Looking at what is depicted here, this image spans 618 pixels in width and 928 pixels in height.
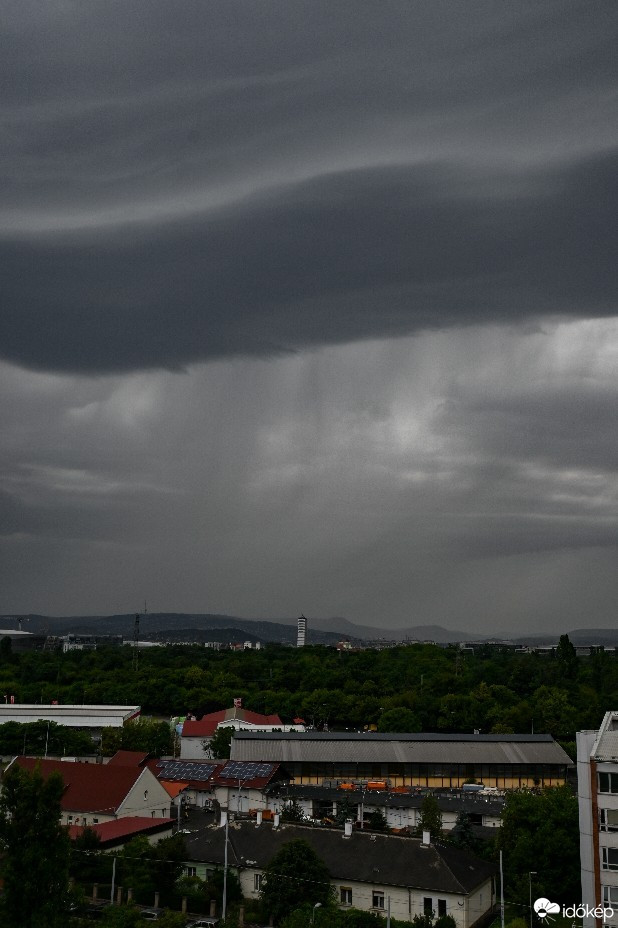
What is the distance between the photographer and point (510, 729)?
111375 millimetres

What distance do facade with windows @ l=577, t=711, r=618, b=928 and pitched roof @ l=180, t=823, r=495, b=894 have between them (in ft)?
29.1

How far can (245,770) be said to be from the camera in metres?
79.6

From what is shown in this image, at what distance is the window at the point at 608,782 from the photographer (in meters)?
41.5

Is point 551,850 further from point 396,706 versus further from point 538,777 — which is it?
point 396,706

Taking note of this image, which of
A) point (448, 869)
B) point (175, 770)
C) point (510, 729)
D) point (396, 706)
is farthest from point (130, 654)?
point (448, 869)

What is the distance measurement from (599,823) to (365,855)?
1545 cm

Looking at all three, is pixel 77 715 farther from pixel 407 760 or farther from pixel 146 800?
pixel 146 800

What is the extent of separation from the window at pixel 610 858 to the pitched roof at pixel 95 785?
115ft

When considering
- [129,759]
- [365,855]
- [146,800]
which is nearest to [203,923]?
[365,855]

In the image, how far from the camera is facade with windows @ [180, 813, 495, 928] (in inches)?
1916

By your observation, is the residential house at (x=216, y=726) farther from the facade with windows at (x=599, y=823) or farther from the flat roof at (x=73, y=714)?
the facade with windows at (x=599, y=823)

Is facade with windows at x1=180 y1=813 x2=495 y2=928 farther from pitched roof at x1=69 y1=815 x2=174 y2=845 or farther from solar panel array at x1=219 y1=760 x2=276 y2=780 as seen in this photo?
solar panel array at x1=219 y1=760 x2=276 y2=780

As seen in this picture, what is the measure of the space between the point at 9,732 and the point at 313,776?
105 ft

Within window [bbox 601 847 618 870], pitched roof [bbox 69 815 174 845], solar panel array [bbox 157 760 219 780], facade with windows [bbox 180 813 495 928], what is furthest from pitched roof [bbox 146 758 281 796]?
window [bbox 601 847 618 870]
